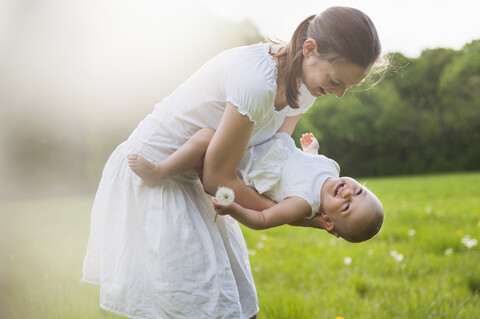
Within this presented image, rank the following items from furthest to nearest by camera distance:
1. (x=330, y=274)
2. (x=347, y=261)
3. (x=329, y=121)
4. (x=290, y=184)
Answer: (x=329, y=121) → (x=347, y=261) → (x=330, y=274) → (x=290, y=184)

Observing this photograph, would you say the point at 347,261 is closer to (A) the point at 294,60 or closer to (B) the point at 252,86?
(A) the point at 294,60

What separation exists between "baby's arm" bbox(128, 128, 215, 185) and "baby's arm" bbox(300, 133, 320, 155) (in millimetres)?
554

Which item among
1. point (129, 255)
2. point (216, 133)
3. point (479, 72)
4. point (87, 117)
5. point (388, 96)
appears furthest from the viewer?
point (388, 96)

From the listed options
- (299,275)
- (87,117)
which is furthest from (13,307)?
(87,117)

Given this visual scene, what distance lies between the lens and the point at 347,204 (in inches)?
73.3

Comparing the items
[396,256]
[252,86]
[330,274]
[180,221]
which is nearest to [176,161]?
[180,221]

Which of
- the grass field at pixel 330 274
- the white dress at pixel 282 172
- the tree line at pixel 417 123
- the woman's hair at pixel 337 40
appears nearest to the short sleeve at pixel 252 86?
the woman's hair at pixel 337 40

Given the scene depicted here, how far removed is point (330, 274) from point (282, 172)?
2.10 meters

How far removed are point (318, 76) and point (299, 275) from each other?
229cm

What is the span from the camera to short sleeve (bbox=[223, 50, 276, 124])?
1.62 meters

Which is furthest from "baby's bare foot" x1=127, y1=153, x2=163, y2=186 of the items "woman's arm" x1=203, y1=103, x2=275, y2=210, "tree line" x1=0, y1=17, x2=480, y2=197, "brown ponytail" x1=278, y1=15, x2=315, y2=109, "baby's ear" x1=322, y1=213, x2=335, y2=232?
"tree line" x1=0, y1=17, x2=480, y2=197

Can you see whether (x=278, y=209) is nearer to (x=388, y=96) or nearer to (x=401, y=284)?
(x=401, y=284)

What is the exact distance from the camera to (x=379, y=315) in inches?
111

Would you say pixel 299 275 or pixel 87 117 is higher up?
pixel 299 275
